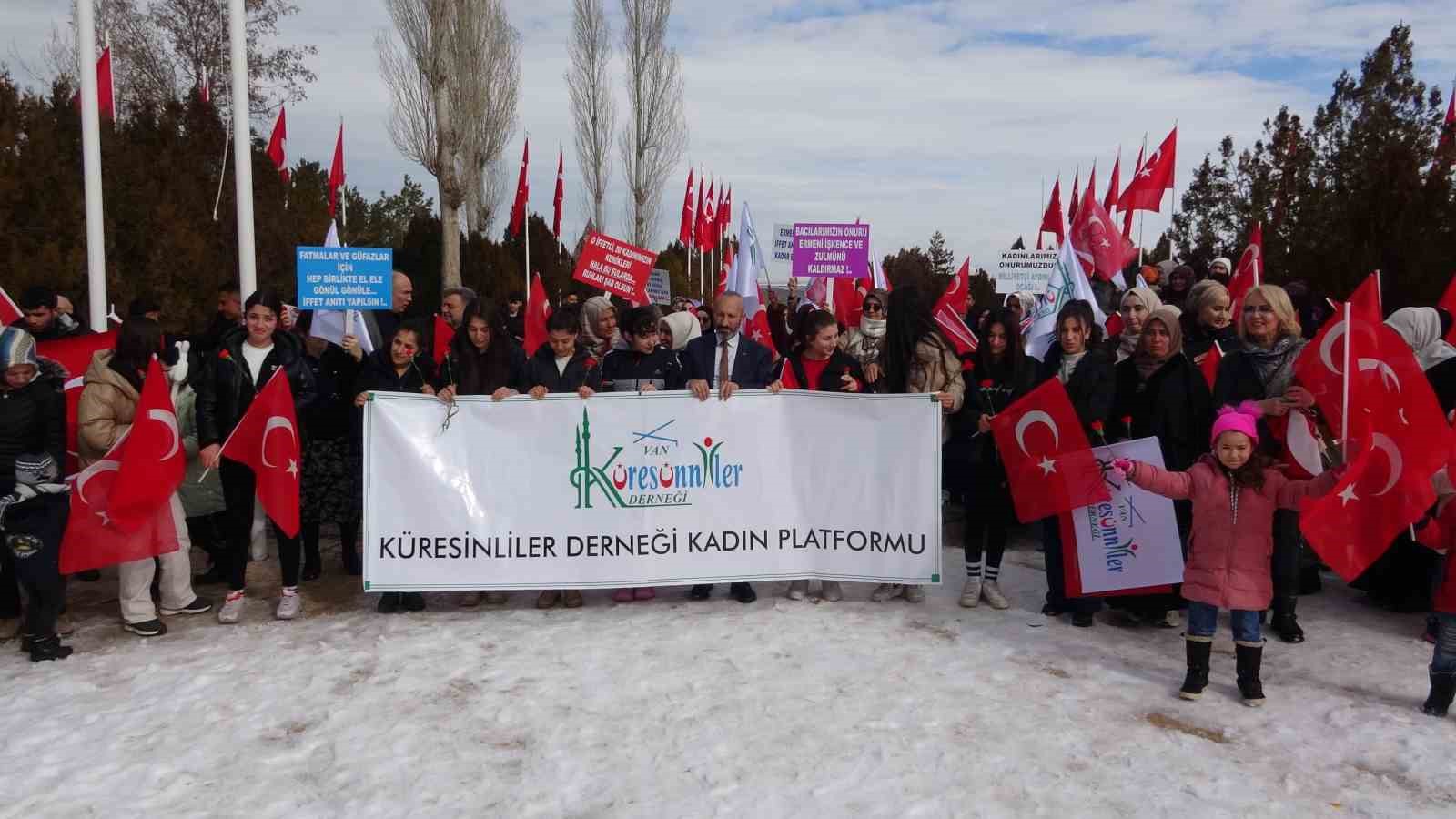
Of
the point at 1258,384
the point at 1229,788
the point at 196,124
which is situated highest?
the point at 196,124

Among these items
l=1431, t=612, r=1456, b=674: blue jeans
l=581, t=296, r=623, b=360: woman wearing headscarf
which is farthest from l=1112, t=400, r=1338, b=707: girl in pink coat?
l=581, t=296, r=623, b=360: woman wearing headscarf

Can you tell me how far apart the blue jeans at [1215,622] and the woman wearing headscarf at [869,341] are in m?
2.30

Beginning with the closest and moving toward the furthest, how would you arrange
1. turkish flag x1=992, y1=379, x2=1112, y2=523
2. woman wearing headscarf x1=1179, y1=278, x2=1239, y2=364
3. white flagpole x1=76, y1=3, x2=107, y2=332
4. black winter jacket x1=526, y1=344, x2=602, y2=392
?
turkish flag x1=992, y1=379, x2=1112, y2=523
black winter jacket x1=526, y1=344, x2=602, y2=392
woman wearing headscarf x1=1179, y1=278, x2=1239, y2=364
white flagpole x1=76, y1=3, x2=107, y2=332

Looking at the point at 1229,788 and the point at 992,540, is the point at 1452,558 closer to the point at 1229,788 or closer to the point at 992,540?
the point at 1229,788

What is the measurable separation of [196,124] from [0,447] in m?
17.1

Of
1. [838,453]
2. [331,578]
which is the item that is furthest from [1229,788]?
[331,578]

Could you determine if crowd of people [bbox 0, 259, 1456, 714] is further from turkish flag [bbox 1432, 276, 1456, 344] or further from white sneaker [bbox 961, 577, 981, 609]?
turkish flag [bbox 1432, 276, 1456, 344]

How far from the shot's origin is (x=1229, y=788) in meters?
3.79

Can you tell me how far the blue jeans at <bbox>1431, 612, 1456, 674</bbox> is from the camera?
4.44 m

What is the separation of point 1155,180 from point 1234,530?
30.6 ft

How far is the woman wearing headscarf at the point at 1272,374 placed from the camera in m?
5.30

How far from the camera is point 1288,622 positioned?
550 centimetres

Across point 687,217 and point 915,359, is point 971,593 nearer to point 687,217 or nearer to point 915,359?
point 915,359

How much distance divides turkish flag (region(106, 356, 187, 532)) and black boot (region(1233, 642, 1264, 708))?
5560mm
